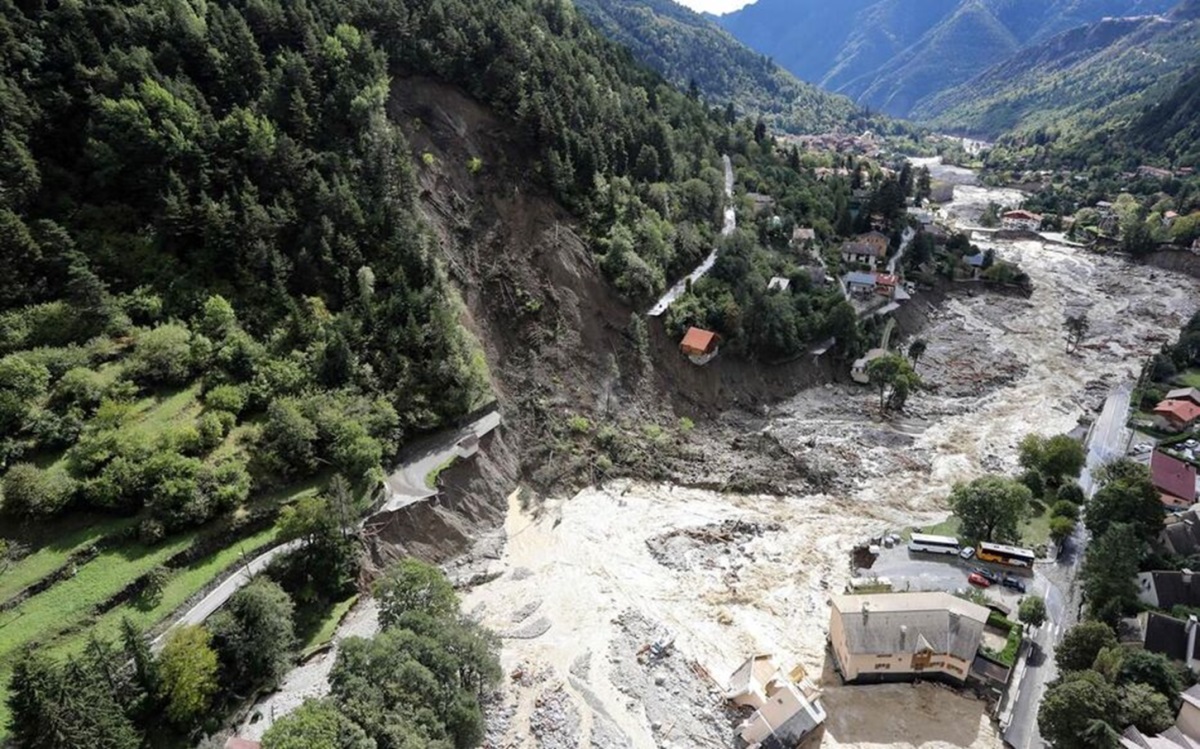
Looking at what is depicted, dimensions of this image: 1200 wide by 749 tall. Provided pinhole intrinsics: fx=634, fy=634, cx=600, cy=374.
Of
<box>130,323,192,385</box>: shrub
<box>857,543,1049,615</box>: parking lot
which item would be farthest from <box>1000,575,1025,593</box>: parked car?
<box>130,323,192,385</box>: shrub

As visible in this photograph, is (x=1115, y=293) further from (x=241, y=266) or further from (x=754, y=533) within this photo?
(x=241, y=266)

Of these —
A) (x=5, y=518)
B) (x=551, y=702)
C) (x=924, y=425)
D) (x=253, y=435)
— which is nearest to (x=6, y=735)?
(x=5, y=518)

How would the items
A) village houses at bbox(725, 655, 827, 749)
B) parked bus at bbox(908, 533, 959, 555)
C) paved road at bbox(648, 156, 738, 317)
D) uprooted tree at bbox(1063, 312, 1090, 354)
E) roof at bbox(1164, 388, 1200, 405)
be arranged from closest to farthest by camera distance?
village houses at bbox(725, 655, 827, 749) → parked bus at bbox(908, 533, 959, 555) → roof at bbox(1164, 388, 1200, 405) → paved road at bbox(648, 156, 738, 317) → uprooted tree at bbox(1063, 312, 1090, 354)

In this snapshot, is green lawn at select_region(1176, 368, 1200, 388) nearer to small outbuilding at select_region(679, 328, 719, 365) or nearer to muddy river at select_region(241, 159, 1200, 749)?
muddy river at select_region(241, 159, 1200, 749)

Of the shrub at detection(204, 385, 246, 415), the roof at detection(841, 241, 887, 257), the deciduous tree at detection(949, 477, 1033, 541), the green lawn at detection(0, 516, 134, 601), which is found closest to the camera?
the green lawn at detection(0, 516, 134, 601)

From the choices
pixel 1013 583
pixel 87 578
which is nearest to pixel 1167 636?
pixel 1013 583

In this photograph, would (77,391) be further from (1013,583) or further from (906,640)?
(1013,583)

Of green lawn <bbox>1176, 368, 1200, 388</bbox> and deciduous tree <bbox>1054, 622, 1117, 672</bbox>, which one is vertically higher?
green lawn <bbox>1176, 368, 1200, 388</bbox>
